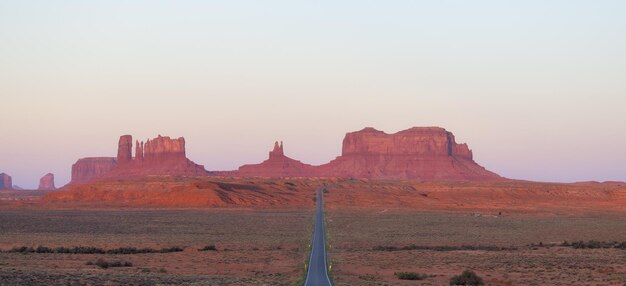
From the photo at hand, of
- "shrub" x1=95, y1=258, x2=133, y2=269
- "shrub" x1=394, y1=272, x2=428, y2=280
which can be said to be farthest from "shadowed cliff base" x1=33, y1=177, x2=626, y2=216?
"shrub" x1=95, y1=258, x2=133, y2=269

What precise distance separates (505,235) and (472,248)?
14073 mm

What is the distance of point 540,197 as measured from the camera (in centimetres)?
15325

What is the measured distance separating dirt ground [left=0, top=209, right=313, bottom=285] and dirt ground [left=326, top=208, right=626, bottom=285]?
3.47 meters

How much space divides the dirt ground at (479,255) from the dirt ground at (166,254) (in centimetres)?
347

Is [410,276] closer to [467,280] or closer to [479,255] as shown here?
[467,280]

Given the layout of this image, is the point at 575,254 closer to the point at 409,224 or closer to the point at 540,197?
the point at 409,224

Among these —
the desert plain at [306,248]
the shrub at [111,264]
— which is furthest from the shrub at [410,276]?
the shrub at [111,264]

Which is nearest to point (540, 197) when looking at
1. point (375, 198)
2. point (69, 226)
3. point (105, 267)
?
point (375, 198)

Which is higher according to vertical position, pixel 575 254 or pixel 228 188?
pixel 228 188

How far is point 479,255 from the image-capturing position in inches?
1946

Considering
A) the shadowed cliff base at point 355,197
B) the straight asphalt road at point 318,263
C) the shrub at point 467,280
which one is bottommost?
the shrub at point 467,280

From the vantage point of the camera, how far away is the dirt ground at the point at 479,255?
123 ft

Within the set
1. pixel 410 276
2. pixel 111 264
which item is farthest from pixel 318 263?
pixel 111 264

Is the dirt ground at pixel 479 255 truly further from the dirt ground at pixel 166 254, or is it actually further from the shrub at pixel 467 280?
the dirt ground at pixel 166 254
